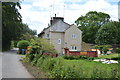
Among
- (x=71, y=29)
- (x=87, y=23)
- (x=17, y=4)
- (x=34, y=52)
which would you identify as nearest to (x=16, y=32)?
(x=17, y=4)

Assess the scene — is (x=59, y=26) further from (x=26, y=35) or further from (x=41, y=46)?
(x=26, y=35)

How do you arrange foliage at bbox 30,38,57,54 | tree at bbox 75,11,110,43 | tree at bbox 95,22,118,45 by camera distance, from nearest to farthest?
foliage at bbox 30,38,57,54 < tree at bbox 95,22,118,45 < tree at bbox 75,11,110,43

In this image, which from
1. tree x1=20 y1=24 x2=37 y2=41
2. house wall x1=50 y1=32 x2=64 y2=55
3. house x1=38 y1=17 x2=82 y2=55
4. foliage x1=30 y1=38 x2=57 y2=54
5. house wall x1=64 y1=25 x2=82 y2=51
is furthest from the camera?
tree x1=20 y1=24 x2=37 y2=41

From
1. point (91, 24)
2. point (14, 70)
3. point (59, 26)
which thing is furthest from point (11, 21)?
point (14, 70)

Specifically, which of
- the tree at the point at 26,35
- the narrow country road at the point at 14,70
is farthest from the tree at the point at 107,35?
the narrow country road at the point at 14,70

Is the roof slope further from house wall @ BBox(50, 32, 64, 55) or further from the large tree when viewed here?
the large tree

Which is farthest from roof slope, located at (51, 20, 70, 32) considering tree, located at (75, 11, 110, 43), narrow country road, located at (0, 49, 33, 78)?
narrow country road, located at (0, 49, 33, 78)

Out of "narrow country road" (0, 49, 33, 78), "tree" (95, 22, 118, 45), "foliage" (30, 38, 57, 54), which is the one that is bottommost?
"narrow country road" (0, 49, 33, 78)

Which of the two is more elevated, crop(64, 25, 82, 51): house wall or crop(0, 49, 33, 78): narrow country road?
crop(64, 25, 82, 51): house wall

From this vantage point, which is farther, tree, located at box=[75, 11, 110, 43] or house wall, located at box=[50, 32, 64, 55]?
tree, located at box=[75, 11, 110, 43]

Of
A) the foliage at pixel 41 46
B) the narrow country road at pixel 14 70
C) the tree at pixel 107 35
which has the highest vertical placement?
the tree at pixel 107 35

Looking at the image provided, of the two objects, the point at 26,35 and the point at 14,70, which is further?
the point at 26,35

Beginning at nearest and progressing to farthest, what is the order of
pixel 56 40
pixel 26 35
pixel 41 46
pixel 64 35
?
pixel 41 46 → pixel 56 40 → pixel 64 35 → pixel 26 35

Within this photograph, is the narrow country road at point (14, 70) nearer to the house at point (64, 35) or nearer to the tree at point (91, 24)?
the house at point (64, 35)
